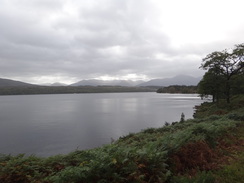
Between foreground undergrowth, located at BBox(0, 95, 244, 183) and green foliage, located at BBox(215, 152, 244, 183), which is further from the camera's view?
green foliage, located at BBox(215, 152, 244, 183)

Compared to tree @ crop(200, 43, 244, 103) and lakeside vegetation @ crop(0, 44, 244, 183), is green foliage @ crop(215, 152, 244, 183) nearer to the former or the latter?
lakeside vegetation @ crop(0, 44, 244, 183)

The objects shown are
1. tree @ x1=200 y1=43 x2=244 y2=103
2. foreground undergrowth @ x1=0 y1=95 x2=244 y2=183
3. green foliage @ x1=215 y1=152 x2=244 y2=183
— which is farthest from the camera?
tree @ x1=200 y1=43 x2=244 y2=103

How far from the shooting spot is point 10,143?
21.3m

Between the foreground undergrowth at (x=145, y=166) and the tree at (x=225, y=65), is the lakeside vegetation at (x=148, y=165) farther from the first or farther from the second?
the tree at (x=225, y=65)

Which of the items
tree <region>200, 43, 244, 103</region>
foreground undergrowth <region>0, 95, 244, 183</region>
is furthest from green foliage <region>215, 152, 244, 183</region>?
tree <region>200, 43, 244, 103</region>

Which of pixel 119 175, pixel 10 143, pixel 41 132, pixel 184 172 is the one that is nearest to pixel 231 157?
pixel 184 172

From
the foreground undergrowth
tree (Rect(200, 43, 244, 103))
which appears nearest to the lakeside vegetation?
the foreground undergrowth

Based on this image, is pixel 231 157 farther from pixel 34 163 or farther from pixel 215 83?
pixel 215 83

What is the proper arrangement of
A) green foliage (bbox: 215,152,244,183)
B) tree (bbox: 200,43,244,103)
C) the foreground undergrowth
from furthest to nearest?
1. tree (bbox: 200,43,244,103)
2. green foliage (bbox: 215,152,244,183)
3. the foreground undergrowth

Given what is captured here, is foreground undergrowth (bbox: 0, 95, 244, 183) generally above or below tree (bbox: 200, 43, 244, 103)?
below

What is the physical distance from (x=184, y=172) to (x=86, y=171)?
322cm

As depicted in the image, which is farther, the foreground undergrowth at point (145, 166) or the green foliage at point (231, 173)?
the green foliage at point (231, 173)

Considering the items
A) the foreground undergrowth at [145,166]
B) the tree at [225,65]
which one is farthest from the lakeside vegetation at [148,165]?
the tree at [225,65]

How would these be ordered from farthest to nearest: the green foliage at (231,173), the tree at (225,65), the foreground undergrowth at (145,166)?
the tree at (225,65), the green foliage at (231,173), the foreground undergrowth at (145,166)
